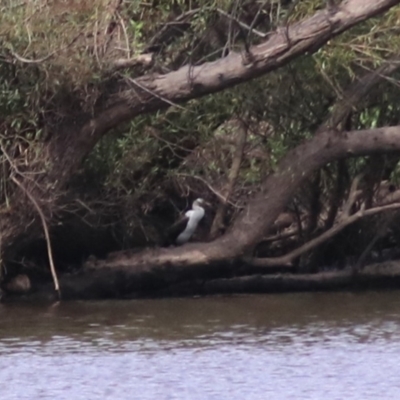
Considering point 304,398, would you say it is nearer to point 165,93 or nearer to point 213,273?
point 165,93

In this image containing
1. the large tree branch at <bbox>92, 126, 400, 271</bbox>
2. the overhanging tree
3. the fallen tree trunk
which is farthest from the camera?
the fallen tree trunk

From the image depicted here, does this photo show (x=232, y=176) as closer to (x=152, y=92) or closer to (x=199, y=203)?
(x=199, y=203)

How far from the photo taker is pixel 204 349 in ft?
38.7

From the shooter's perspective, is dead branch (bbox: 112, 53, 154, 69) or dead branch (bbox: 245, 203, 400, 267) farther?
dead branch (bbox: 245, 203, 400, 267)

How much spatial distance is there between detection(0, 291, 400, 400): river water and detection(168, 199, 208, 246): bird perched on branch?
0.79m

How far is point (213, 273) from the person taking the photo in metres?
15.6

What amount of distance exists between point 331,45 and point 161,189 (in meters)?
2.81

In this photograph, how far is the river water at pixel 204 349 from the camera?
1023 cm

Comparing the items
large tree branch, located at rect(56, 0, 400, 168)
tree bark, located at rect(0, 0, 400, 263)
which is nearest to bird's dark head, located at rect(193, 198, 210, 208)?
tree bark, located at rect(0, 0, 400, 263)

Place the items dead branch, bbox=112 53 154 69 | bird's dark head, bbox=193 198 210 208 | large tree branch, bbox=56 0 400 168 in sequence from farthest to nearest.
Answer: bird's dark head, bbox=193 198 210 208 → dead branch, bbox=112 53 154 69 → large tree branch, bbox=56 0 400 168

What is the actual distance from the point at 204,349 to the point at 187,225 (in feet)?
13.2

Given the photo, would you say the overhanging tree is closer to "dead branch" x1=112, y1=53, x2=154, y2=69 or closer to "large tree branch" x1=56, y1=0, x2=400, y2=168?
"large tree branch" x1=56, y1=0, x2=400, y2=168

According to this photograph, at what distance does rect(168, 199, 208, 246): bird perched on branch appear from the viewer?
15.7 meters

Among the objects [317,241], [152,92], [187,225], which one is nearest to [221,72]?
[152,92]
